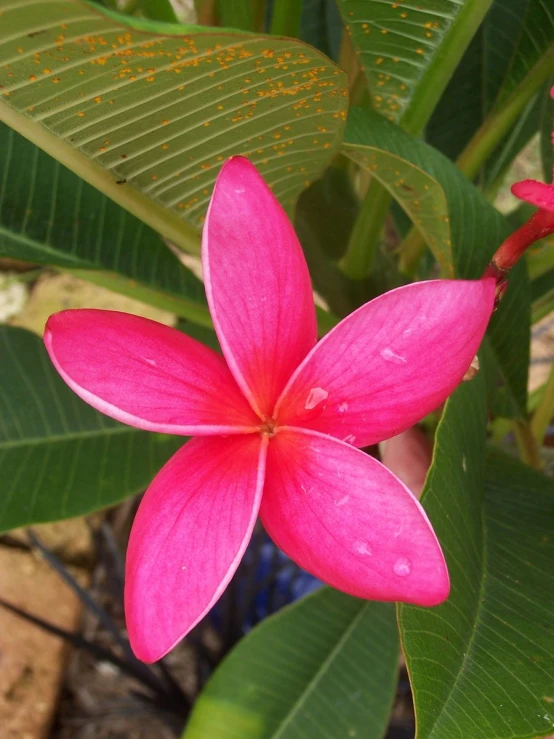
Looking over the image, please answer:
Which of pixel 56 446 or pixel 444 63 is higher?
pixel 444 63

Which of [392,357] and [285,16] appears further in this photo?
[285,16]

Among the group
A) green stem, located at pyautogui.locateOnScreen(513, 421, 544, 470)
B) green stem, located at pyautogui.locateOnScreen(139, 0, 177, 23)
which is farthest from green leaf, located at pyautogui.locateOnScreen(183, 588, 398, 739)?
green stem, located at pyautogui.locateOnScreen(139, 0, 177, 23)

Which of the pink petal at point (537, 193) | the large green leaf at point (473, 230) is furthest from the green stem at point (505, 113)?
the pink petal at point (537, 193)

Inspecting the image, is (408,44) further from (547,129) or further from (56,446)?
(56,446)

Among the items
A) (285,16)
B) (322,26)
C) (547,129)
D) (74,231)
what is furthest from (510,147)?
(74,231)

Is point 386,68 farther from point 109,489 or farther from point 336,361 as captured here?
point 109,489

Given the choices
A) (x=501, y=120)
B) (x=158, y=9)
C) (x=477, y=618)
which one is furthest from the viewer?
(x=501, y=120)

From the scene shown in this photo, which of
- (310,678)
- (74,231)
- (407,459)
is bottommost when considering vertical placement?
(310,678)

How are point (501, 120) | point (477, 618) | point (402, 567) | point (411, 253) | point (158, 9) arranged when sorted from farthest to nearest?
point (411, 253)
point (501, 120)
point (158, 9)
point (477, 618)
point (402, 567)

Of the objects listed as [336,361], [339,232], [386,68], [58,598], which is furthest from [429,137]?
[58,598]
